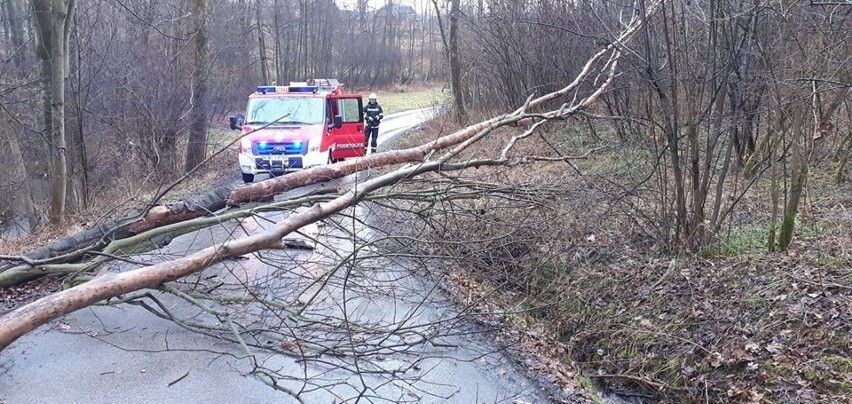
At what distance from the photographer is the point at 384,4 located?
1999 inches

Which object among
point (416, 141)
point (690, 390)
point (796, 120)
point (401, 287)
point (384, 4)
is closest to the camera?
point (690, 390)

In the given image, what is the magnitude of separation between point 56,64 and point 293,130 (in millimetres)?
4523

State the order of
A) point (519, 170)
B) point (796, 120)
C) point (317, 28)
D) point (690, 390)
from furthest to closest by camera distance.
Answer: point (317, 28) → point (519, 170) → point (796, 120) → point (690, 390)

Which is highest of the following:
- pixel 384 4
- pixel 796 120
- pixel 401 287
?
pixel 384 4

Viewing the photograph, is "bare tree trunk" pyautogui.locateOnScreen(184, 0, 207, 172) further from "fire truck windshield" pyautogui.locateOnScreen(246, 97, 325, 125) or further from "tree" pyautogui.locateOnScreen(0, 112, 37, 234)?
"tree" pyautogui.locateOnScreen(0, 112, 37, 234)

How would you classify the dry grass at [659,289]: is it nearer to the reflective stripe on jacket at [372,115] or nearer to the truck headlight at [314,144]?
the truck headlight at [314,144]

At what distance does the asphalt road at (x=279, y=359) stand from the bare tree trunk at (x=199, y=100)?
1038 centimetres

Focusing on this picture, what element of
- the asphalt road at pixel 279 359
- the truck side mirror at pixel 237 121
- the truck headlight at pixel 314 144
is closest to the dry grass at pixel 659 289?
the asphalt road at pixel 279 359

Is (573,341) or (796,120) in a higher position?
(796,120)

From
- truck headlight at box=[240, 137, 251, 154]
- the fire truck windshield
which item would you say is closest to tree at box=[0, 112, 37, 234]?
truck headlight at box=[240, 137, 251, 154]

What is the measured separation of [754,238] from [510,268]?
8.85 ft

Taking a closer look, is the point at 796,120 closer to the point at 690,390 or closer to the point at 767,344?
the point at 767,344

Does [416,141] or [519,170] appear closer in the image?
[519,170]

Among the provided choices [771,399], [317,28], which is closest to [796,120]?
[771,399]
